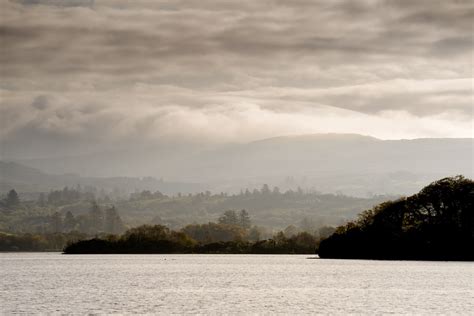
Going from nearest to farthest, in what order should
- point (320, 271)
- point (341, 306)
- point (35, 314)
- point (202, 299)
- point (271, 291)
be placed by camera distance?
point (35, 314)
point (341, 306)
point (202, 299)
point (271, 291)
point (320, 271)

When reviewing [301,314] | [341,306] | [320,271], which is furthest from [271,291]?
[320,271]

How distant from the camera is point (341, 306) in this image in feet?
334

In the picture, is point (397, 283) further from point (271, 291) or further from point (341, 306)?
point (341, 306)

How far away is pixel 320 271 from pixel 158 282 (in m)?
52.1

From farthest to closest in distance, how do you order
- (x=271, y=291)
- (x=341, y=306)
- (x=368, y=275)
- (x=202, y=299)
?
(x=368, y=275) < (x=271, y=291) < (x=202, y=299) < (x=341, y=306)

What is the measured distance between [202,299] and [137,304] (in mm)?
11385

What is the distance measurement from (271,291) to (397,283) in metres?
31.4

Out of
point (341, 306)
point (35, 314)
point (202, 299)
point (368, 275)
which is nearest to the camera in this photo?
point (35, 314)

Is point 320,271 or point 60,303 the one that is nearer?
point 60,303

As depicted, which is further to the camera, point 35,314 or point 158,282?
point 158,282

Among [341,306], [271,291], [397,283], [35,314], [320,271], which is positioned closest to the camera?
[35,314]

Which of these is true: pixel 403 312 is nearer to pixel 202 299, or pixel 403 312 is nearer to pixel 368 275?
pixel 202 299

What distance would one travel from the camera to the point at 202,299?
111562 millimetres

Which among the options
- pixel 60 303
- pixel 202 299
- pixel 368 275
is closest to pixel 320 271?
pixel 368 275
